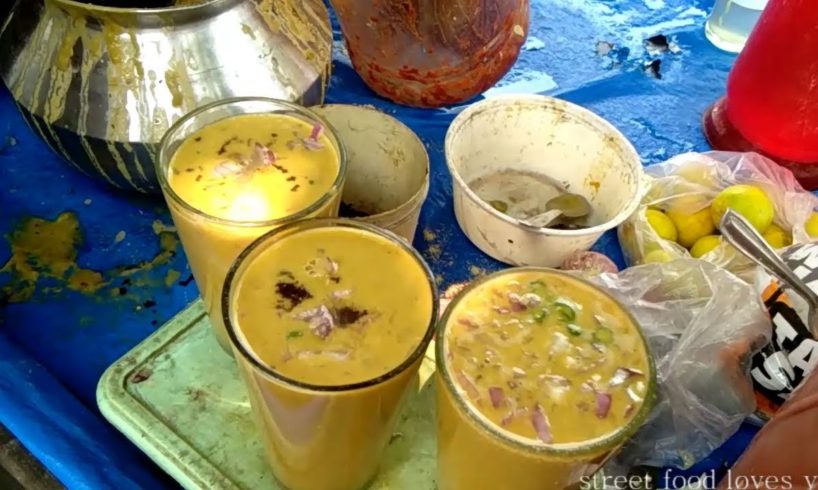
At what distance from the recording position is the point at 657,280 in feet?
3.08

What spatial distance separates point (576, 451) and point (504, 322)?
131 millimetres

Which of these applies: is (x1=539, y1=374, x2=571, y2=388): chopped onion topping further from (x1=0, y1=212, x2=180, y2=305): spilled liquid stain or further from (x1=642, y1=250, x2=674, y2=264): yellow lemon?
(x1=0, y1=212, x2=180, y2=305): spilled liquid stain

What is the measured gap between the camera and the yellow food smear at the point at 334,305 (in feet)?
1.92

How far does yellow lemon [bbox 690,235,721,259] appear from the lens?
107cm

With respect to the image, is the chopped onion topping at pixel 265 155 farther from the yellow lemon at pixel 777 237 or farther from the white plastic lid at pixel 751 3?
the white plastic lid at pixel 751 3

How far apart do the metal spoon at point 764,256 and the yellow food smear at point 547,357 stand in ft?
1.04

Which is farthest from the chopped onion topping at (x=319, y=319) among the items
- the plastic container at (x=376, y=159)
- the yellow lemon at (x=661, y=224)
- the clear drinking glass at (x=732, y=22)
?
the clear drinking glass at (x=732, y=22)

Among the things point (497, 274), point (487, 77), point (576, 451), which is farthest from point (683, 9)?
point (576, 451)

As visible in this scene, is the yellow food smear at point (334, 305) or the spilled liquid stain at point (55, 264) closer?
the yellow food smear at point (334, 305)

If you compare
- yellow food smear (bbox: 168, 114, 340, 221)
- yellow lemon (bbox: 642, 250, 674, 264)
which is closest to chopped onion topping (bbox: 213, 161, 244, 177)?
yellow food smear (bbox: 168, 114, 340, 221)

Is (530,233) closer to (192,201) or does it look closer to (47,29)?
(192,201)

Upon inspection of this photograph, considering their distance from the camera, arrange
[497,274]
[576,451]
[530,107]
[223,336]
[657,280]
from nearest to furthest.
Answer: [576,451], [497,274], [223,336], [657,280], [530,107]

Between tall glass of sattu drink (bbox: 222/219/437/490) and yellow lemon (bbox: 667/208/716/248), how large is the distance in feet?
2.00

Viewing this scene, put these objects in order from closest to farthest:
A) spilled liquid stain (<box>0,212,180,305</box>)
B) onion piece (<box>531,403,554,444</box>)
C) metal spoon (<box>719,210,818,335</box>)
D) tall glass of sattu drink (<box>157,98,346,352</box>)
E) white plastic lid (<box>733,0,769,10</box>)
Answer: onion piece (<box>531,403,554,444</box>) < tall glass of sattu drink (<box>157,98,346,352</box>) < metal spoon (<box>719,210,818,335</box>) < spilled liquid stain (<box>0,212,180,305</box>) < white plastic lid (<box>733,0,769,10</box>)
